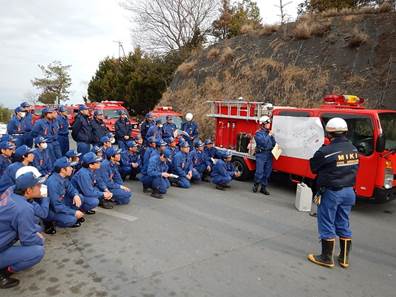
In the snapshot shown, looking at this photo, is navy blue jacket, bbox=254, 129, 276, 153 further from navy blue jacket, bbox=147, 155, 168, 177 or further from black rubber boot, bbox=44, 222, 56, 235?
black rubber boot, bbox=44, 222, 56, 235

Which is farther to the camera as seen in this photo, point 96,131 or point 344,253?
point 96,131

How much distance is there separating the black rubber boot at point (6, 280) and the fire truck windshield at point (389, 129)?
6.48 metres

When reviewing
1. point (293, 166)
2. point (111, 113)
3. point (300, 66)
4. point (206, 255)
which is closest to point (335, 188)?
point (206, 255)

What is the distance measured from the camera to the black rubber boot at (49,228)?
17.7 feet

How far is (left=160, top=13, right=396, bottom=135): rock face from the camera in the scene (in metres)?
13.9

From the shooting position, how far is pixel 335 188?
176 inches

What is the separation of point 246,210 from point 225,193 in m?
1.38

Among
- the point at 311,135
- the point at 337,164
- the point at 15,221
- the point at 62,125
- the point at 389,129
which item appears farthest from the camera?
the point at 62,125

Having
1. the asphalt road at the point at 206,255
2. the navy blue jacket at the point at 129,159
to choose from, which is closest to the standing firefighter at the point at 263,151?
the asphalt road at the point at 206,255

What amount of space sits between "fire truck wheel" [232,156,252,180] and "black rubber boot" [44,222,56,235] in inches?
208

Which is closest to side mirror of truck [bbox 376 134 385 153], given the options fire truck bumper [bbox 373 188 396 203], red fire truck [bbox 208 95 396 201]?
red fire truck [bbox 208 95 396 201]

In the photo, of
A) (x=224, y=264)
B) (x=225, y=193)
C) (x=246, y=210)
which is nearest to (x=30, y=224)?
(x=224, y=264)

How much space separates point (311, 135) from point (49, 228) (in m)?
5.45

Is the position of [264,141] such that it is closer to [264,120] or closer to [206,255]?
[264,120]
